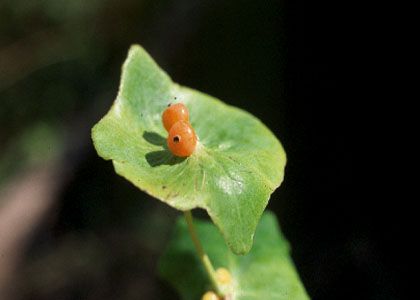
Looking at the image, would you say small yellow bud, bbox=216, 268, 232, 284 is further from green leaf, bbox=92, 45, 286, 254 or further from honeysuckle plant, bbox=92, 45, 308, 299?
green leaf, bbox=92, 45, 286, 254

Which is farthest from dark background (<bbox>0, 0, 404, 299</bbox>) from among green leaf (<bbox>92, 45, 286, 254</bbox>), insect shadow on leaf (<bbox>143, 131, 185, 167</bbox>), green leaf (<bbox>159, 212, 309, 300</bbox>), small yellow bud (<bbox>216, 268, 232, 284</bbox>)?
insect shadow on leaf (<bbox>143, 131, 185, 167</bbox>)

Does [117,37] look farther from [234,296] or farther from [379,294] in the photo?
[234,296]

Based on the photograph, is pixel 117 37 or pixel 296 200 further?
pixel 117 37

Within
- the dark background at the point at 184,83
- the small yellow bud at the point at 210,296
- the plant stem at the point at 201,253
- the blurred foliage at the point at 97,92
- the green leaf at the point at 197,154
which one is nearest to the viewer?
the green leaf at the point at 197,154

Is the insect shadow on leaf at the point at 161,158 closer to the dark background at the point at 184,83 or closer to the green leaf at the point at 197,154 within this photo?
the green leaf at the point at 197,154

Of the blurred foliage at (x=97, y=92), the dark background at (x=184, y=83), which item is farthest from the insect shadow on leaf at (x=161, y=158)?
the blurred foliage at (x=97, y=92)

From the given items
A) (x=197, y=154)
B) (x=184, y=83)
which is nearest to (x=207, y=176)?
(x=197, y=154)

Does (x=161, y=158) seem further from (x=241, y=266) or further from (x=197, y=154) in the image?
(x=241, y=266)

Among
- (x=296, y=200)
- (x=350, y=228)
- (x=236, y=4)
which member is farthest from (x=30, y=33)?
(x=350, y=228)
